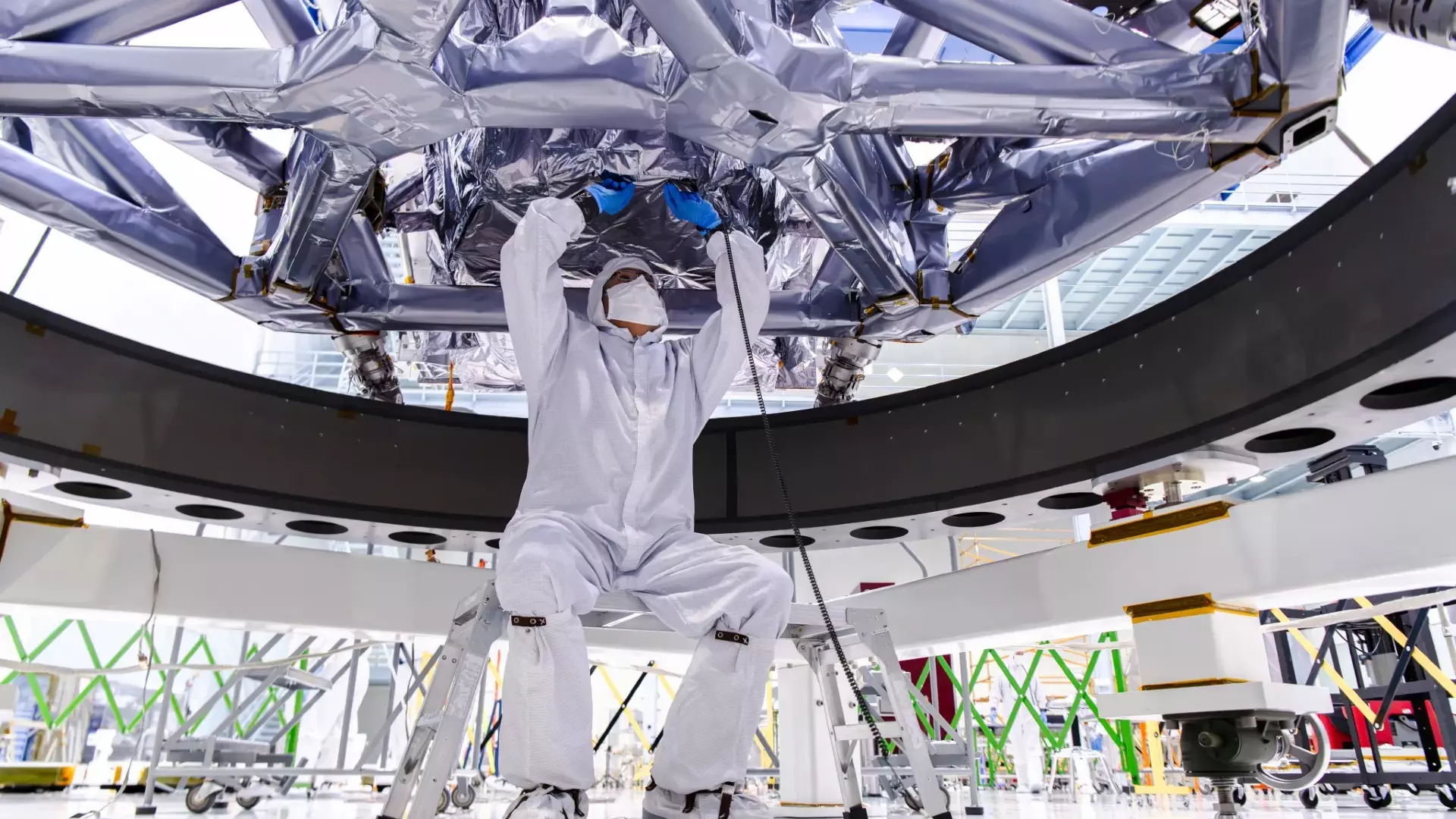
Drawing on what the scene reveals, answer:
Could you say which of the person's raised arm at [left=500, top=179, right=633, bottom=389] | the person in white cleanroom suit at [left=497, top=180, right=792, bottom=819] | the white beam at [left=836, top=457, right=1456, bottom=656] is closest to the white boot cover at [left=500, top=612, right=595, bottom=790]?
the person in white cleanroom suit at [left=497, top=180, right=792, bottom=819]

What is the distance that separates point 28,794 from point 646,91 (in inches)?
173

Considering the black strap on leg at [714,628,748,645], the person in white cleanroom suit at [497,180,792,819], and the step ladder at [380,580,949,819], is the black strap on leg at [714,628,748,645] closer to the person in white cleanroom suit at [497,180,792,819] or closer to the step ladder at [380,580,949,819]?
the person in white cleanroom suit at [497,180,792,819]

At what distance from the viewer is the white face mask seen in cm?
211

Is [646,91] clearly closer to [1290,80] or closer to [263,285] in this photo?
[1290,80]

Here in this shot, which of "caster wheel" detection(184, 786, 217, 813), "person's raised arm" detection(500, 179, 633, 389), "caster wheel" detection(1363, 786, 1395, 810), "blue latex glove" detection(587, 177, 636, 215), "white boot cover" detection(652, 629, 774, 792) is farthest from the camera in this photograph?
"caster wheel" detection(1363, 786, 1395, 810)

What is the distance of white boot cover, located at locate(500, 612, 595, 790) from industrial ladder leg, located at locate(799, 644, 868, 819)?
79 centimetres

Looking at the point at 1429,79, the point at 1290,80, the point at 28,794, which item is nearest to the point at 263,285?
the point at 1290,80

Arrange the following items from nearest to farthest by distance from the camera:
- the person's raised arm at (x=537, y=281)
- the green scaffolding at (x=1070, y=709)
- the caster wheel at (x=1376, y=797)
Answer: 1. the person's raised arm at (x=537, y=281)
2. the caster wheel at (x=1376, y=797)
3. the green scaffolding at (x=1070, y=709)

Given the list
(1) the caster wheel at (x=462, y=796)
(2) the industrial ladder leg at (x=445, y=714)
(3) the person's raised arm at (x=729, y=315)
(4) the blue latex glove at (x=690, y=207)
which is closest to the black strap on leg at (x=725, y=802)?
(2) the industrial ladder leg at (x=445, y=714)

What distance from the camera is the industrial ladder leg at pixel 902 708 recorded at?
5.54ft

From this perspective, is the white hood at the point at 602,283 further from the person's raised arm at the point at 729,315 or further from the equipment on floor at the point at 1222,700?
the equipment on floor at the point at 1222,700

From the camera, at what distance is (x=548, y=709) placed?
1.53 m

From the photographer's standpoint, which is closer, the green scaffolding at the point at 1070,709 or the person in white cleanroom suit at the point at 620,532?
the person in white cleanroom suit at the point at 620,532

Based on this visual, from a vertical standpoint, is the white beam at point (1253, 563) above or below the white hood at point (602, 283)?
below
